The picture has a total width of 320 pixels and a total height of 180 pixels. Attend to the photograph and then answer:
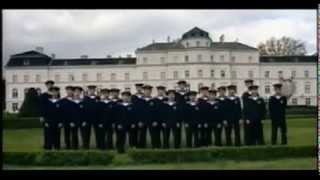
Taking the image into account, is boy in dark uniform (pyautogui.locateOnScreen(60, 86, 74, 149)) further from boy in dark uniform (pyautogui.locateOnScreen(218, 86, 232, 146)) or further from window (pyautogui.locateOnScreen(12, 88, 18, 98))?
boy in dark uniform (pyautogui.locateOnScreen(218, 86, 232, 146))

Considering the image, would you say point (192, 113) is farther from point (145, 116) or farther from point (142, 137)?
point (142, 137)

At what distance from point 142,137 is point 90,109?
0.87m

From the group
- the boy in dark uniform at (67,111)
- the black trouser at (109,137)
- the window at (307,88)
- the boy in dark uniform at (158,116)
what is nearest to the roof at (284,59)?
the window at (307,88)

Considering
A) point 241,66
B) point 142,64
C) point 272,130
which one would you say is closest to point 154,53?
point 142,64

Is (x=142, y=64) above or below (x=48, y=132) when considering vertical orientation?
above

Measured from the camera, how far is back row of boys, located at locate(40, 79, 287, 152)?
1197 centimetres

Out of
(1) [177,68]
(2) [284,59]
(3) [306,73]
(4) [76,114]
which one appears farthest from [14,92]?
(3) [306,73]

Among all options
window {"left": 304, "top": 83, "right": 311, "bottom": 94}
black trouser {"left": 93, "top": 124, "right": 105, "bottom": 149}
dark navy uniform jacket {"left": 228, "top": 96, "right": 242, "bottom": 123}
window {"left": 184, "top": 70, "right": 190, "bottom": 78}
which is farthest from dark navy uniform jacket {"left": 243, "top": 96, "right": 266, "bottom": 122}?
black trouser {"left": 93, "top": 124, "right": 105, "bottom": 149}

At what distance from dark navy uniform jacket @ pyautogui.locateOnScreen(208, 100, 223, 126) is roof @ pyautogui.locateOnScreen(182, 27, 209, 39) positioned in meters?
1.02

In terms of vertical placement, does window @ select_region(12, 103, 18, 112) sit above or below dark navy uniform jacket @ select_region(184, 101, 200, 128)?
above

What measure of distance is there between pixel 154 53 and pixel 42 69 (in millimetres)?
1645
